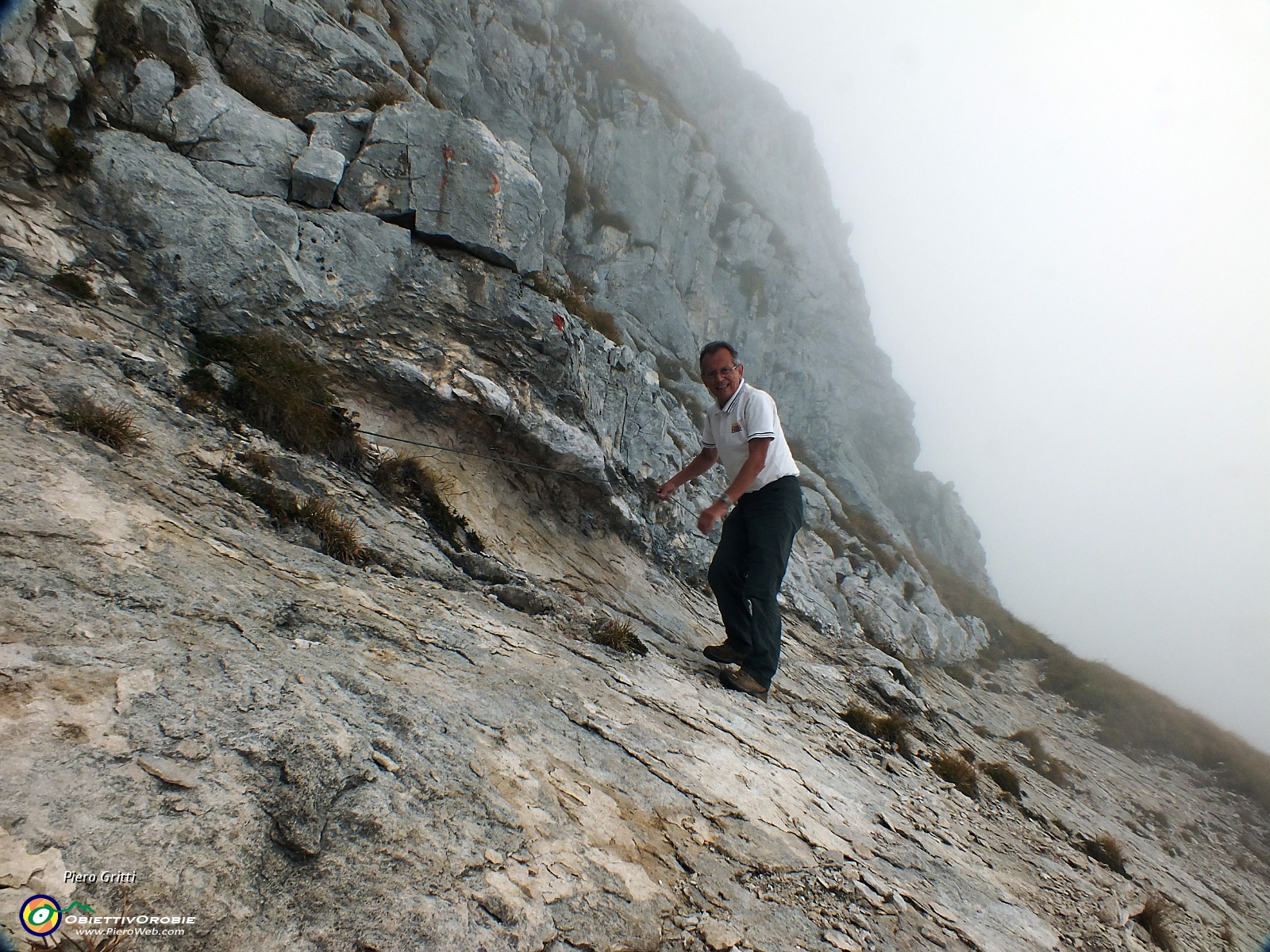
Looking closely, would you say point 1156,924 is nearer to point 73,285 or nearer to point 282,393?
point 282,393

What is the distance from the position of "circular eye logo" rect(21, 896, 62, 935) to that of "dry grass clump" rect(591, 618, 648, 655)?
4.66 meters

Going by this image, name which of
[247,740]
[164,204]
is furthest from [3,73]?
[247,740]

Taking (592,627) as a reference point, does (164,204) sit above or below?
above

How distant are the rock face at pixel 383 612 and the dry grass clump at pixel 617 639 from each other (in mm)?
135

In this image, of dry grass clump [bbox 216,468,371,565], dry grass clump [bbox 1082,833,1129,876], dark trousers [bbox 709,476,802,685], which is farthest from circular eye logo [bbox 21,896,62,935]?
dry grass clump [bbox 1082,833,1129,876]

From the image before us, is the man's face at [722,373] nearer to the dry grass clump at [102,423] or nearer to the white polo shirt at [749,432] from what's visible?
the white polo shirt at [749,432]

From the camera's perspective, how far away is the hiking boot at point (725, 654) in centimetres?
703

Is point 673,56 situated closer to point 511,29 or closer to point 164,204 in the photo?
point 511,29

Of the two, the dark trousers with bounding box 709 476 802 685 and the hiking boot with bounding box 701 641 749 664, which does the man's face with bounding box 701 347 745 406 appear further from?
the hiking boot with bounding box 701 641 749 664

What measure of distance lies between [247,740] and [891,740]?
7663 mm

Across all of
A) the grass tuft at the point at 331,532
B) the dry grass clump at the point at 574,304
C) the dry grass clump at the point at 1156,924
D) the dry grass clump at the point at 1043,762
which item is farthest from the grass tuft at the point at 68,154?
the dry grass clump at the point at 1043,762

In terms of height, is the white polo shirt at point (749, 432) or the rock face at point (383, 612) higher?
the white polo shirt at point (749, 432)

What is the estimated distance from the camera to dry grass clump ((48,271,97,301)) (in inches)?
234

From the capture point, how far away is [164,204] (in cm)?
704
